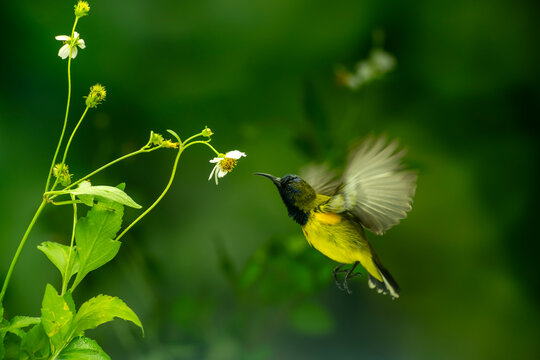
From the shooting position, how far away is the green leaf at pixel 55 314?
31 cm

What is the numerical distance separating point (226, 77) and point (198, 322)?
435 millimetres

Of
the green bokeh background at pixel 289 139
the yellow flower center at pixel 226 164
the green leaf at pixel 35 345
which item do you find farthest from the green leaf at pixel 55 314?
the green bokeh background at pixel 289 139

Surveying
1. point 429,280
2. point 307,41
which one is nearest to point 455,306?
point 429,280

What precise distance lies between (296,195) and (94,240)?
0.13m

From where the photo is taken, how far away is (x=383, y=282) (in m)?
0.41

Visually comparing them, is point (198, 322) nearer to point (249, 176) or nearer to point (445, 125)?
point (249, 176)

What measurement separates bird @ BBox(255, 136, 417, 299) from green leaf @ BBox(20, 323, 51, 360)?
0.51 ft

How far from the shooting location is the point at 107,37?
105 cm

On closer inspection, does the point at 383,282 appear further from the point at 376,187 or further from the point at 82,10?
the point at 82,10

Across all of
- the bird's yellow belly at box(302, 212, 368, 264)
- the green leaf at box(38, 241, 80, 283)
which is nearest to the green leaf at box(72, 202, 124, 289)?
the green leaf at box(38, 241, 80, 283)

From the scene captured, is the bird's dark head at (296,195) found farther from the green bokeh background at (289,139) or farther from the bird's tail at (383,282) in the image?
the green bokeh background at (289,139)

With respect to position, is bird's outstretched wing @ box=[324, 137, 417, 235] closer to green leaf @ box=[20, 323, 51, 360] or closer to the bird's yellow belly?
the bird's yellow belly

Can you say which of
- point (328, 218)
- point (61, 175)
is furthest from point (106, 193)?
point (328, 218)

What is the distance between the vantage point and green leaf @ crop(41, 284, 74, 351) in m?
0.31
